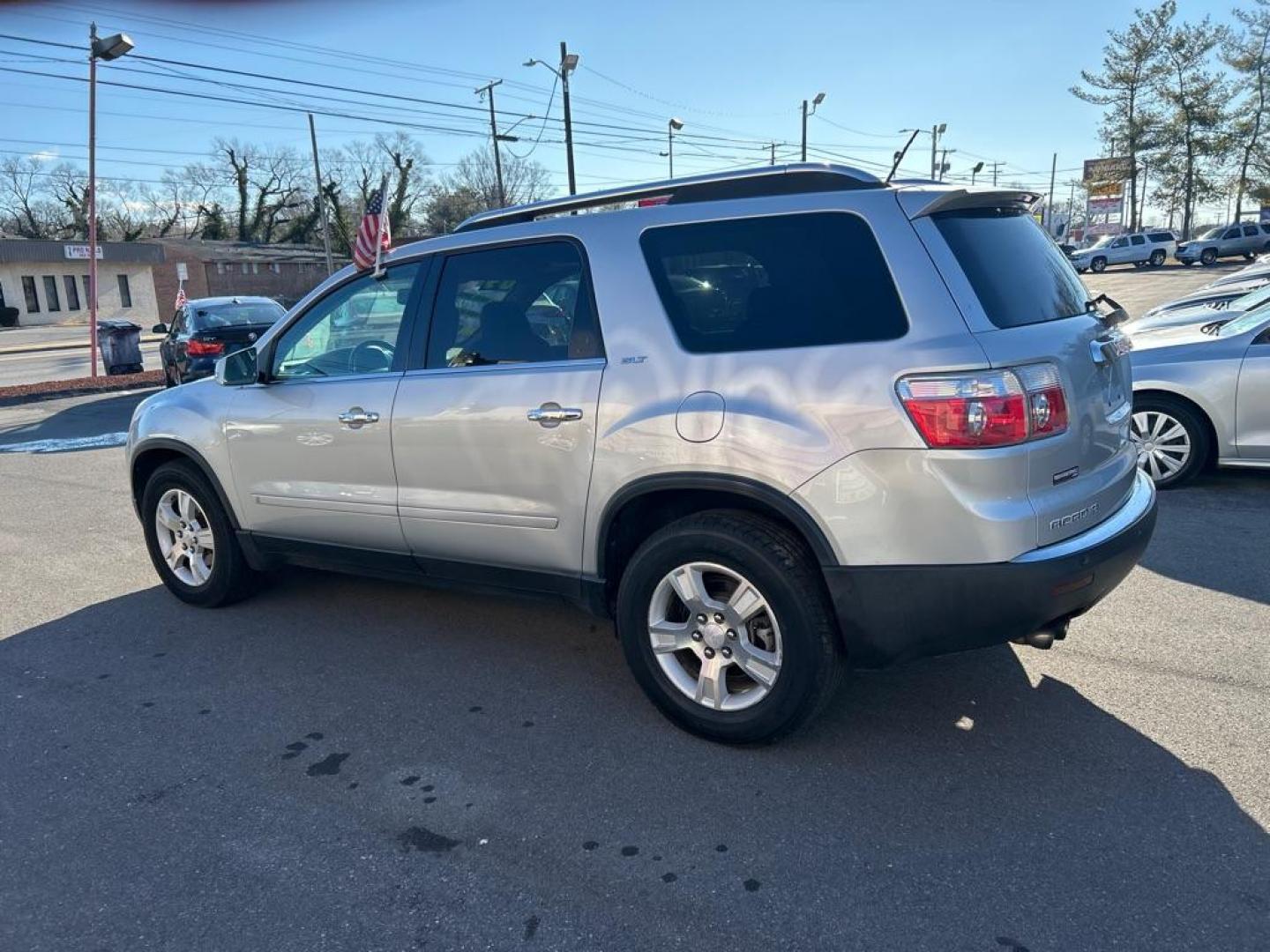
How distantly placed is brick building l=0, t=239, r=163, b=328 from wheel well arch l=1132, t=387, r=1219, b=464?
2085 inches

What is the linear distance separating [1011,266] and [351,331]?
2928 millimetres

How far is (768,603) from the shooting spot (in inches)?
124

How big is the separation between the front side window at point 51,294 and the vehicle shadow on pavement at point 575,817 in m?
56.3

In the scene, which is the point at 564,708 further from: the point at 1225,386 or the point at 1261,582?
the point at 1225,386

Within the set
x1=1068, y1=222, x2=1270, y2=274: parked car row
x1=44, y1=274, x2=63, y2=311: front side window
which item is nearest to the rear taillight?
x1=1068, y1=222, x2=1270, y2=274: parked car row

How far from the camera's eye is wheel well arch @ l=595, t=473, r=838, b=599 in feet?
10.0

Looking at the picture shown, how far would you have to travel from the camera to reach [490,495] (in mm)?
3773

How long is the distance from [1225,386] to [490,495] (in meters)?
5.19

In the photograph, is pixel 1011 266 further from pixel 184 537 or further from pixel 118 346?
pixel 118 346

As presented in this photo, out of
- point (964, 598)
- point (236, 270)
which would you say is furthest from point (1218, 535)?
point (236, 270)

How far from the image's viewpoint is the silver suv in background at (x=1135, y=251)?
4703 centimetres

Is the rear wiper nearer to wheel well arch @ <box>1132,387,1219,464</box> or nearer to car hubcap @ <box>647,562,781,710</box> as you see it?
car hubcap @ <box>647,562,781,710</box>

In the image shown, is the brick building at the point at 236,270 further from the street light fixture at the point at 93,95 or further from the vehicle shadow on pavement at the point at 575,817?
the vehicle shadow on pavement at the point at 575,817

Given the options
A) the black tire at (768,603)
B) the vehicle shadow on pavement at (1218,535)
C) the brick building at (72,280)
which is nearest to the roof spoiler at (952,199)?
the black tire at (768,603)
